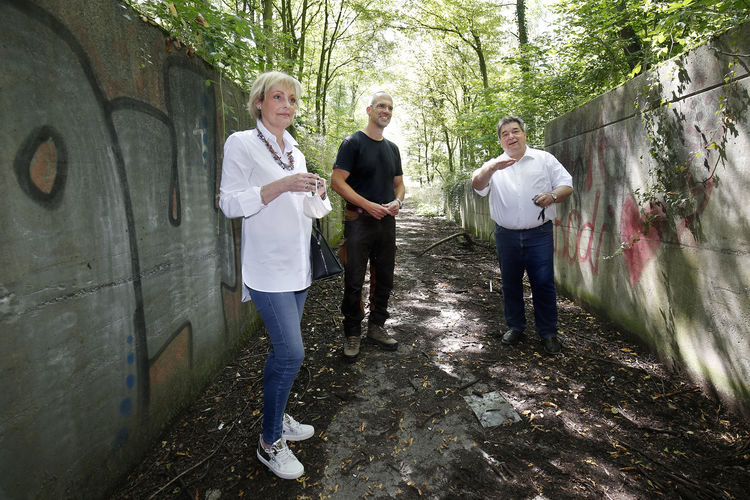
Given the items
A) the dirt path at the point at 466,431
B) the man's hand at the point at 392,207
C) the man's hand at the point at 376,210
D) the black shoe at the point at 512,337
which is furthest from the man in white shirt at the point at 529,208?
the man's hand at the point at 376,210

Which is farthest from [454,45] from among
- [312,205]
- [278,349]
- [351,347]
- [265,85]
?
[278,349]

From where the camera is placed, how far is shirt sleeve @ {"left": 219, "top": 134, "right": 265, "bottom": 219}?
191cm

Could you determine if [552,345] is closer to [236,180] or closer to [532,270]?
[532,270]

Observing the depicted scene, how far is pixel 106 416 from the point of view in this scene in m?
1.90

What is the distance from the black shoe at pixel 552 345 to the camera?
11.5 ft

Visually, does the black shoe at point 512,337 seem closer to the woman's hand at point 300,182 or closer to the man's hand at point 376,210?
the man's hand at point 376,210

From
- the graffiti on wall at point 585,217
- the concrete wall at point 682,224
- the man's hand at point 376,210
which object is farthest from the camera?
the graffiti on wall at point 585,217

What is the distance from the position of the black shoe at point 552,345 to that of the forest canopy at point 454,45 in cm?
256

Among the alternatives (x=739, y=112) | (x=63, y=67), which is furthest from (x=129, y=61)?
(x=739, y=112)

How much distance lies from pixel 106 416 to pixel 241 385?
129cm

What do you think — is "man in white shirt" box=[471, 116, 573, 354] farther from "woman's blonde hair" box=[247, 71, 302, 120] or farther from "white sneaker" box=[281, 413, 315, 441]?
"white sneaker" box=[281, 413, 315, 441]

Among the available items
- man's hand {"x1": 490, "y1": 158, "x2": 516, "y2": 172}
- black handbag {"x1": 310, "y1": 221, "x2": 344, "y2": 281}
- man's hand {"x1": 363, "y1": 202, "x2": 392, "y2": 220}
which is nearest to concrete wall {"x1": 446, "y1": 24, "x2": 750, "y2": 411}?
man's hand {"x1": 490, "y1": 158, "x2": 516, "y2": 172}

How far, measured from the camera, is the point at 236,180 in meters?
1.99

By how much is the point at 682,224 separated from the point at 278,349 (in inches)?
123
